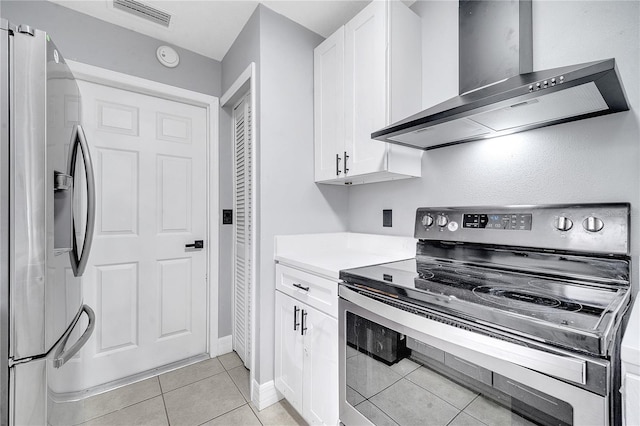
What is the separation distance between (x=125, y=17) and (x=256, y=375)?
2.55 m

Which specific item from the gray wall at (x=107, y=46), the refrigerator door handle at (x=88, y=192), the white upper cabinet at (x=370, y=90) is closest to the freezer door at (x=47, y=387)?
the refrigerator door handle at (x=88, y=192)

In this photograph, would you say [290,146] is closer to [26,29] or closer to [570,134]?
[26,29]

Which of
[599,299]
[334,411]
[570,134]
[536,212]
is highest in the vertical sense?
[570,134]

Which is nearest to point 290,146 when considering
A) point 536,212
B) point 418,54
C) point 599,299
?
point 418,54

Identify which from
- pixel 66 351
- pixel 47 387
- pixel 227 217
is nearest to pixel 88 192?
pixel 66 351

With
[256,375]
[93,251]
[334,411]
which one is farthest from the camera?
[93,251]

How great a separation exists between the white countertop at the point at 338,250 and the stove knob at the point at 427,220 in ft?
0.50

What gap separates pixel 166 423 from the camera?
1.61 m

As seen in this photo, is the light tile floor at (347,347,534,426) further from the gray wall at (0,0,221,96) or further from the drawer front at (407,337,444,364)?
the gray wall at (0,0,221,96)

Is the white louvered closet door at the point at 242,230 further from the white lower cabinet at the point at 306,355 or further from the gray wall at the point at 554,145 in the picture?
the gray wall at the point at 554,145

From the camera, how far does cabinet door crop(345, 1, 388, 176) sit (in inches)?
60.0

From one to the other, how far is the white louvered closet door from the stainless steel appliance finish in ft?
3.61

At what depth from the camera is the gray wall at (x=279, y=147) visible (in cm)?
178

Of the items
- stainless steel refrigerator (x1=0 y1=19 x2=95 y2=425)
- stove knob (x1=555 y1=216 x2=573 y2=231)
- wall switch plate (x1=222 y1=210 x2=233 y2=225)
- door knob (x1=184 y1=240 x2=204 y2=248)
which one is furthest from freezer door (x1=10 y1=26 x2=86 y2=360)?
stove knob (x1=555 y1=216 x2=573 y2=231)
